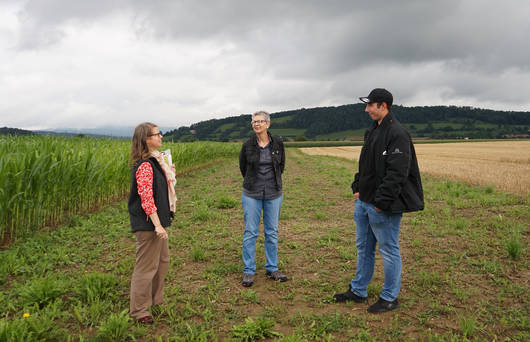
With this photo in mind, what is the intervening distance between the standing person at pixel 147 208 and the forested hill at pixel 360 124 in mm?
84936

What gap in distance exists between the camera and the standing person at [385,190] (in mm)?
3115

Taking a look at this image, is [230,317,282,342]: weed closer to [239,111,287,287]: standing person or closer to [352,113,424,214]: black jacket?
[239,111,287,287]: standing person

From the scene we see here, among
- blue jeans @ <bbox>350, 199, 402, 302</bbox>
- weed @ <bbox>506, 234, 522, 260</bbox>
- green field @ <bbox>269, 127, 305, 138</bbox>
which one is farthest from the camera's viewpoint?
green field @ <bbox>269, 127, 305, 138</bbox>

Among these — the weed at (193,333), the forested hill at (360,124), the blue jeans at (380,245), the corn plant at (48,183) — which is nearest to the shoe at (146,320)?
the weed at (193,333)

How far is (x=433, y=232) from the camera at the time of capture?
21.0 ft

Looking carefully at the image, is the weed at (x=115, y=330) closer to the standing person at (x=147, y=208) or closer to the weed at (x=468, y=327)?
the standing person at (x=147, y=208)

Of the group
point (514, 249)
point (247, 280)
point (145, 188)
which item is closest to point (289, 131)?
point (514, 249)

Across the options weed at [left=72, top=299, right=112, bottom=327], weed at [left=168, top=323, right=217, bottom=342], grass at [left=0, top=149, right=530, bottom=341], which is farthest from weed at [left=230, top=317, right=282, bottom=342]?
weed at [left=72, top=299, right=112, bottom=327]

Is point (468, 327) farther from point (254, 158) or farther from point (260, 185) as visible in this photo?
point (254, 158)

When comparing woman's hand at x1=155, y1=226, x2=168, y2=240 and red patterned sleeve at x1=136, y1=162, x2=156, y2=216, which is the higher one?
red patterned sleeve at x1=136, y1=162, x2=156, y2=216

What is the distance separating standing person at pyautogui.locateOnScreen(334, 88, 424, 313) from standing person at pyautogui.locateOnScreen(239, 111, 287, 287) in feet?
3.63

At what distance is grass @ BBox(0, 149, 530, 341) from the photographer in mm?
3119

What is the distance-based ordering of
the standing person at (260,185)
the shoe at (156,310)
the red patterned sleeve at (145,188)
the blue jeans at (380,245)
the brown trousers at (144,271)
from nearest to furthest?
the red patterned sleeve at (145,188), the brown trousers at (144,271), the blue jeans at (380,245), the shoe at (156,310), the standing person at (260,185)

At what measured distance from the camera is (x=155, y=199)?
3.16 metres
